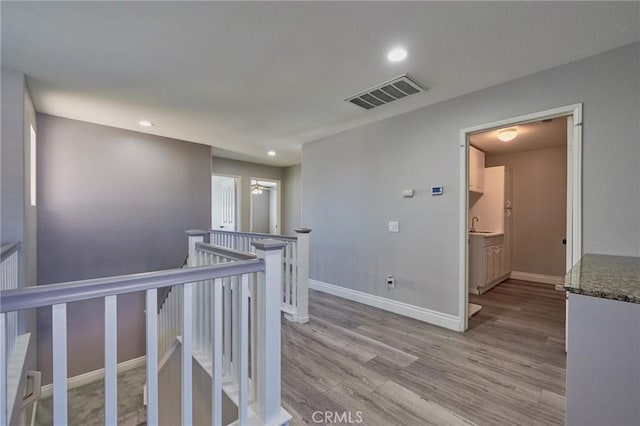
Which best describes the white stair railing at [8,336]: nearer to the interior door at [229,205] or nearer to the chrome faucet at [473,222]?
the interior door at [229,205]

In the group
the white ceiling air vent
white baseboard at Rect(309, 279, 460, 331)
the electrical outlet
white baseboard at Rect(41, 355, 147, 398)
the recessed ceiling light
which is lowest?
white baseboard at Rect(41, 355, 147, 398)

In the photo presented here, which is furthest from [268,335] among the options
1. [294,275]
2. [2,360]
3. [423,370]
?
[294,275]

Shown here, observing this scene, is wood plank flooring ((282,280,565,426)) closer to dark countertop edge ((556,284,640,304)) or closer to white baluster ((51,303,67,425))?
dark countertop edge ((556,284,640,304))

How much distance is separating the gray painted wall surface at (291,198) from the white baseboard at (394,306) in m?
2.84

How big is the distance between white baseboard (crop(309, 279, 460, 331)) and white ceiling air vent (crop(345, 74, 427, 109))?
7.98ft

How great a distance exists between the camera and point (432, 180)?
3.12m

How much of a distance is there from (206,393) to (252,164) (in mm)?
5478

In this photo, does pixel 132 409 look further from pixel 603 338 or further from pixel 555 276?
pixel 555 276

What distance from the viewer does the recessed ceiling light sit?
6.89ft

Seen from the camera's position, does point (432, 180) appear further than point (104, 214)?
No

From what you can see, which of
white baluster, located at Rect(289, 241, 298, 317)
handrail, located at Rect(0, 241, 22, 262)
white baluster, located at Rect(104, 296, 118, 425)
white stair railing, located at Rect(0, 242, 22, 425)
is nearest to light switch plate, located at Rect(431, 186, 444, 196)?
white baluster, located at Rect(289, 241, 298, 317)

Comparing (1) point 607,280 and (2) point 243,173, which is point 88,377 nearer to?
(2) point 243,173

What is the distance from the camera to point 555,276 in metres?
4.97

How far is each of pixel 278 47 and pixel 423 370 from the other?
9.17 feet
